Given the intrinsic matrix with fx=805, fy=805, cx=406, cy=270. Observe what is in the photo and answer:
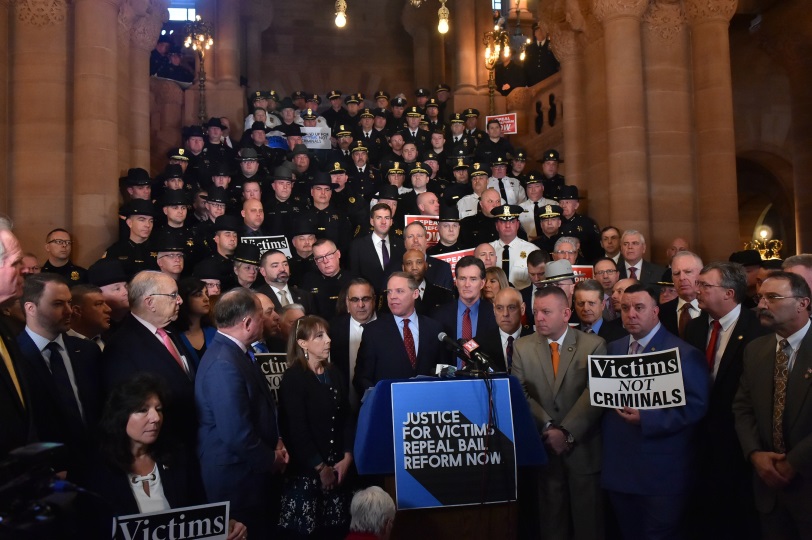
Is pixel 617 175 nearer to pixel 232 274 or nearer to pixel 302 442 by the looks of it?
pixel 232 274

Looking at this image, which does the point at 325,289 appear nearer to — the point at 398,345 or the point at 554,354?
the point at 398,345

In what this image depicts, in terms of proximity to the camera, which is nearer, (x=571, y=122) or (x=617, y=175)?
(x=617, y=175)

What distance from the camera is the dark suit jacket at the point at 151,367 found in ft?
14.8

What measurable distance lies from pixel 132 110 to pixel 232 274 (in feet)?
17.5

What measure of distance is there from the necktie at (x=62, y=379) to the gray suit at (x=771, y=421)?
370cm

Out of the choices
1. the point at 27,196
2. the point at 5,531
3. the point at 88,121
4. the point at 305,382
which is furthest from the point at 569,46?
the point at 5,531

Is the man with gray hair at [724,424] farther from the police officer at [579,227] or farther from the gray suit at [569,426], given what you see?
the police officer at [579,227]

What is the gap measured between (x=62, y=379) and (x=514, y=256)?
534cm

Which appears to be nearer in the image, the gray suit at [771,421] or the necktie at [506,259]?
the gray suit at [771,421]

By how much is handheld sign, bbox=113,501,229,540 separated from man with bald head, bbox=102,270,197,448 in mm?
773

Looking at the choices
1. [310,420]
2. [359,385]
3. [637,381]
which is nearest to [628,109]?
[359,385]

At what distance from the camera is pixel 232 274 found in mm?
7867

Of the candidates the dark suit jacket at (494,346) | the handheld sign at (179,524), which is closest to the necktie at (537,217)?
the dark suit jacket at (494,346)

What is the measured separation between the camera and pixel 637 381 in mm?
4672
